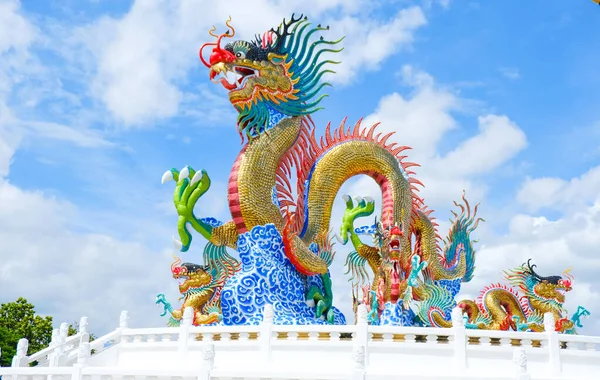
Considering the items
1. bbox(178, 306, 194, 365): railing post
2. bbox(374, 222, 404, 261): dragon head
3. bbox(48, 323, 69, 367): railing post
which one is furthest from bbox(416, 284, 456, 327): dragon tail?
bbox(48, 323, 69, 367): railing post

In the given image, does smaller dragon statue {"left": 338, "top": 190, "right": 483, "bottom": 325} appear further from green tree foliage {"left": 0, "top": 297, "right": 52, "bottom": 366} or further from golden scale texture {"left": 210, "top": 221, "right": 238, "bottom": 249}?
green tree foliage {"left": 0, "top": 297, "right": 52, "bottom": 366}

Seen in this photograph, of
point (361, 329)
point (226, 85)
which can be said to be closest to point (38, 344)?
point (226, 85)

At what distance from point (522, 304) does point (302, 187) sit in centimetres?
725

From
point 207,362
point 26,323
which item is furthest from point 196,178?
point 26,323

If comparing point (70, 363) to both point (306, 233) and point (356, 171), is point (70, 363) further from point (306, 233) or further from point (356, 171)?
point (356, 171)

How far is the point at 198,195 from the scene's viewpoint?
1341cm

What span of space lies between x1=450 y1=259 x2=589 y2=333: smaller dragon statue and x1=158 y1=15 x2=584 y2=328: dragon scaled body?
139 cm

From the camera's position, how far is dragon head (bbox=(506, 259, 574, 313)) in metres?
17.0

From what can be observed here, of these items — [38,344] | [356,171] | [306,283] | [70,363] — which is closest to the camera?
[70,363]

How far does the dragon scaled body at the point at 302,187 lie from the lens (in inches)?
512

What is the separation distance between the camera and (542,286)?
17.1 meters

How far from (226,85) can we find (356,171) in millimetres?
3453

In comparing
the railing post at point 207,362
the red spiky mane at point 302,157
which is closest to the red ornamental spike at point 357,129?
the red spiky mane at point 302,157

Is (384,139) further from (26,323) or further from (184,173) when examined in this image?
(26,323)
